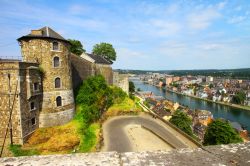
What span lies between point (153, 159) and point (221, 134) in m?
30.2

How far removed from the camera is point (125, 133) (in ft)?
70.0

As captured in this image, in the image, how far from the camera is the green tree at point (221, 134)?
28450mm

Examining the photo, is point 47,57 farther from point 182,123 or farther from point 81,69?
point 182,123

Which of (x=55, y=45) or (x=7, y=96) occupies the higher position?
(x=55, y=45)

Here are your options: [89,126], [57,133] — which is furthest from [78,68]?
[57,133]

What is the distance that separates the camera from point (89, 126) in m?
21.5

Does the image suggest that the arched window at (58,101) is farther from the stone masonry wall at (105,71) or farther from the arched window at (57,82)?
the stone masonry wall at (105,71)

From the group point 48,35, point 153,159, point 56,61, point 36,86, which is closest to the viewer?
point 153,159

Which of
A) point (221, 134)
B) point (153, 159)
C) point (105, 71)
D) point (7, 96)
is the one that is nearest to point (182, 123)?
point (221, 134)

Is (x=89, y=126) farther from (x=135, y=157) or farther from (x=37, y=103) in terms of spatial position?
(x=135, y=157)

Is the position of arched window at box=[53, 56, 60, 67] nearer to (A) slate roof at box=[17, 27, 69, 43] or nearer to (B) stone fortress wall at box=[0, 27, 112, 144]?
(B) stone fortress wall at box=[0, 27, 112, 144]

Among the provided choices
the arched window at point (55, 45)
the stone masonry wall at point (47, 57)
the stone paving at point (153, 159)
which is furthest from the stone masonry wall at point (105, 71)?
the stone paving at point (153, 159)

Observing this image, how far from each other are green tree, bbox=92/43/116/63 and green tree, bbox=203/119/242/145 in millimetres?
28538

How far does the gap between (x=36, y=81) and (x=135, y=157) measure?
16.8 meters
